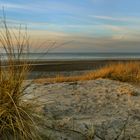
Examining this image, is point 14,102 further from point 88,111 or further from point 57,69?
point 57,69

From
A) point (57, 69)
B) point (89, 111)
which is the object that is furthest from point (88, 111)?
point (57, 69)

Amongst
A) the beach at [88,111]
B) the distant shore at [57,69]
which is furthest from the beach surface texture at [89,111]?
the distant shore at [57,69]

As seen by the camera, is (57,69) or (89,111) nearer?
(89,111)

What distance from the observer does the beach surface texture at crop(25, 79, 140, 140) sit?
17.5 feet

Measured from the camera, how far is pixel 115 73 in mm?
9398

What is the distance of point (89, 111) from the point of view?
19.6ft

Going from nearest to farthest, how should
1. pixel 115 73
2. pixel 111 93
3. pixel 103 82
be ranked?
pixel 111 93 → pixel 103 82 → pixel 115 73

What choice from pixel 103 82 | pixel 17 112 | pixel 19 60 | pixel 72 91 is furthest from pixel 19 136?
pixel 103 82

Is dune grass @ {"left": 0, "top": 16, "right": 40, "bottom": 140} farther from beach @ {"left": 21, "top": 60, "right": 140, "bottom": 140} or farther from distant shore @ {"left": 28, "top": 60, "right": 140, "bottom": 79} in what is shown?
distant shore @ {"left": 28, "top": 60, "right": 140, "bottom": 79}

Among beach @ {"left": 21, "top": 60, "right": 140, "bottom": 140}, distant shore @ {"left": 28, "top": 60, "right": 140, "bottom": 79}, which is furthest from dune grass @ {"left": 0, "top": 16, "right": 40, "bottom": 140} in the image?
distant shore @ {"left": 28, "top": 60, "right": 140, "bottom": 79}

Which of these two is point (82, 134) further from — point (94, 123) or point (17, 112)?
point (17, 112)

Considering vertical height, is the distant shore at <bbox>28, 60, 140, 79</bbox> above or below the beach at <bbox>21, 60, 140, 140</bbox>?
below

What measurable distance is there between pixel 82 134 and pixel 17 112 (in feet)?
3.04

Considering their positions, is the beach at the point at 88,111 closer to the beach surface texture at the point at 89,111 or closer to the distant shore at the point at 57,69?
the beach surface texture at the point at 89,111
